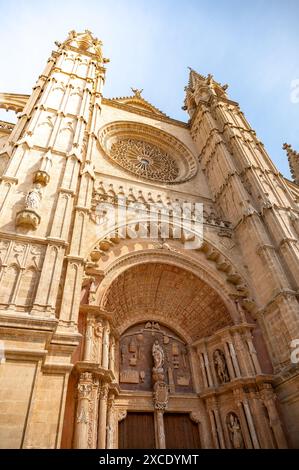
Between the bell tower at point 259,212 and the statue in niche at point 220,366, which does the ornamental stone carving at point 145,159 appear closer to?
the bell tower at point 259,212

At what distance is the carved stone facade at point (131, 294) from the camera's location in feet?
18.5

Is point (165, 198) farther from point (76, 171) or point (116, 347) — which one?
point (116, 347)

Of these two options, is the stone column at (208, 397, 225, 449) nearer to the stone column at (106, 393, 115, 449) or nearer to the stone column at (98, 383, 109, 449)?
the stone column at (106, 393, 115, 449)

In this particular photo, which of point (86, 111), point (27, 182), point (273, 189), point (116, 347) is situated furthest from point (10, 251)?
point (273, 189)

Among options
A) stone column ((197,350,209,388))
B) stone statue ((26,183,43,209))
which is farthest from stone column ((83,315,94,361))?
stone column ((197,350,209,388))

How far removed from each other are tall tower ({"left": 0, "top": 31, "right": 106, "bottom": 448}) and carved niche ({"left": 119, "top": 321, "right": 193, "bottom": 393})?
3624mm

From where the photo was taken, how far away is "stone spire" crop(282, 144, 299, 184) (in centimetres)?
1917

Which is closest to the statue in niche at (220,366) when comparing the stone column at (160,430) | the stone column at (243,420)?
the stone column at (243,420)

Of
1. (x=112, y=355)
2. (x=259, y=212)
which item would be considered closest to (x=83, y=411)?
(x=112, y=355)

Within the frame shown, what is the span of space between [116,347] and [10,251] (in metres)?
4.27

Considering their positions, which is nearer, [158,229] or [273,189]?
[158,229]

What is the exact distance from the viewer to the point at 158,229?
10.4 metres

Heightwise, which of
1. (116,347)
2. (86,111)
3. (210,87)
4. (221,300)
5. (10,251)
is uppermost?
(210,87)

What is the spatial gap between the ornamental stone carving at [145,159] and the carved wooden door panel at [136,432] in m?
9.75
